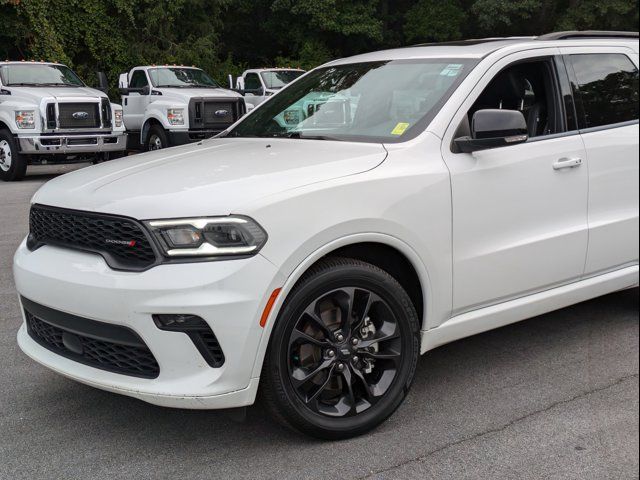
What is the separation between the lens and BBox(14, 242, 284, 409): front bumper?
288 centimetres

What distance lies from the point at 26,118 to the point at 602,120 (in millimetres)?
11413

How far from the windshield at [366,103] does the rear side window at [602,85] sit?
2.40ft

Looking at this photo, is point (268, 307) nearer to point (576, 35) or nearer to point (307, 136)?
point (307, 136)

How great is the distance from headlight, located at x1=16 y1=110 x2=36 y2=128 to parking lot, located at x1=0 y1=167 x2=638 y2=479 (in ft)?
31.9

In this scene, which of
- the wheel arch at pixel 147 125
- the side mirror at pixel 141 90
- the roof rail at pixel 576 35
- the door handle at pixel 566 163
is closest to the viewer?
the door handle at pixel 566 163

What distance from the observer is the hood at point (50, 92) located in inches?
525

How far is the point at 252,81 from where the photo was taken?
66.0ft

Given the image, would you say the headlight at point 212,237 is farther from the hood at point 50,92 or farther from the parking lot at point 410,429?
the hood at point 50,92

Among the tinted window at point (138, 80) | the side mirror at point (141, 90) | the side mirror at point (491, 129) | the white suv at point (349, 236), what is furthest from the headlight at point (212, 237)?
the tinted window at point (138, 80)

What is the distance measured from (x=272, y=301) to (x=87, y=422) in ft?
4.14

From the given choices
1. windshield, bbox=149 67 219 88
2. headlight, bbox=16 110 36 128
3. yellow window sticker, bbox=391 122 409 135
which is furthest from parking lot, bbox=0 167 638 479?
windshield, bbox=149 67 219 88

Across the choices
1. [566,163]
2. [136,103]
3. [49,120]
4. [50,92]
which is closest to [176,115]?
[136,103]

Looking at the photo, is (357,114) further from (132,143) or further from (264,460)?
(132,143)

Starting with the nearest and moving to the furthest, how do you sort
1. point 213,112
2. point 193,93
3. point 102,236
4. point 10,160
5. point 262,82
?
point 102,236, point 10,160, point 213,112, point 193,93, point 262,82
